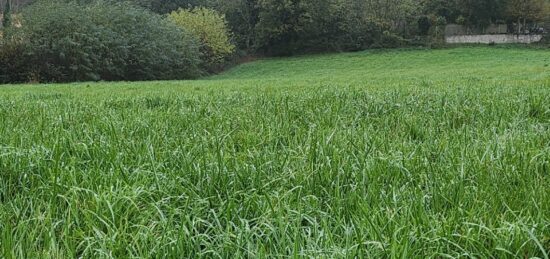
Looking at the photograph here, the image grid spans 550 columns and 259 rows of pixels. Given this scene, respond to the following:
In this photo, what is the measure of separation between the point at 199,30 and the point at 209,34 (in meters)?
1.53

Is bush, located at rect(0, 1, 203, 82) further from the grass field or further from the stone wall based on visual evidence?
the grass field

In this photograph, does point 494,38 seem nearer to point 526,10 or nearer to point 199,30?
point 526,10

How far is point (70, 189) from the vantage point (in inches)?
90.3

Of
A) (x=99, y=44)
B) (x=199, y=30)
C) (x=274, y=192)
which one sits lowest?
(x=274, y=192)

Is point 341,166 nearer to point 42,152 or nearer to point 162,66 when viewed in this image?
point 42,152

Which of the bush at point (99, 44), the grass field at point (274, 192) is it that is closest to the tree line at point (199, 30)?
the bush at point (99, 44)

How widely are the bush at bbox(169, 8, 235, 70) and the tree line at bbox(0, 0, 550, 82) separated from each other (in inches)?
4.8

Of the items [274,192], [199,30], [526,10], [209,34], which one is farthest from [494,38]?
[274,192]

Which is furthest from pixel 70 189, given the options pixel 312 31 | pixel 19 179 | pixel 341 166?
pixel 312 31

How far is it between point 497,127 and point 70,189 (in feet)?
11.7

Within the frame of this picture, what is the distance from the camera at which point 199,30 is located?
58156 millimetres

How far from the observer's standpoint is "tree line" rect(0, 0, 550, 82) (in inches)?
1517

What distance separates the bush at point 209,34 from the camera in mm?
57531

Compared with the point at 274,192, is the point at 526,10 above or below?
above
